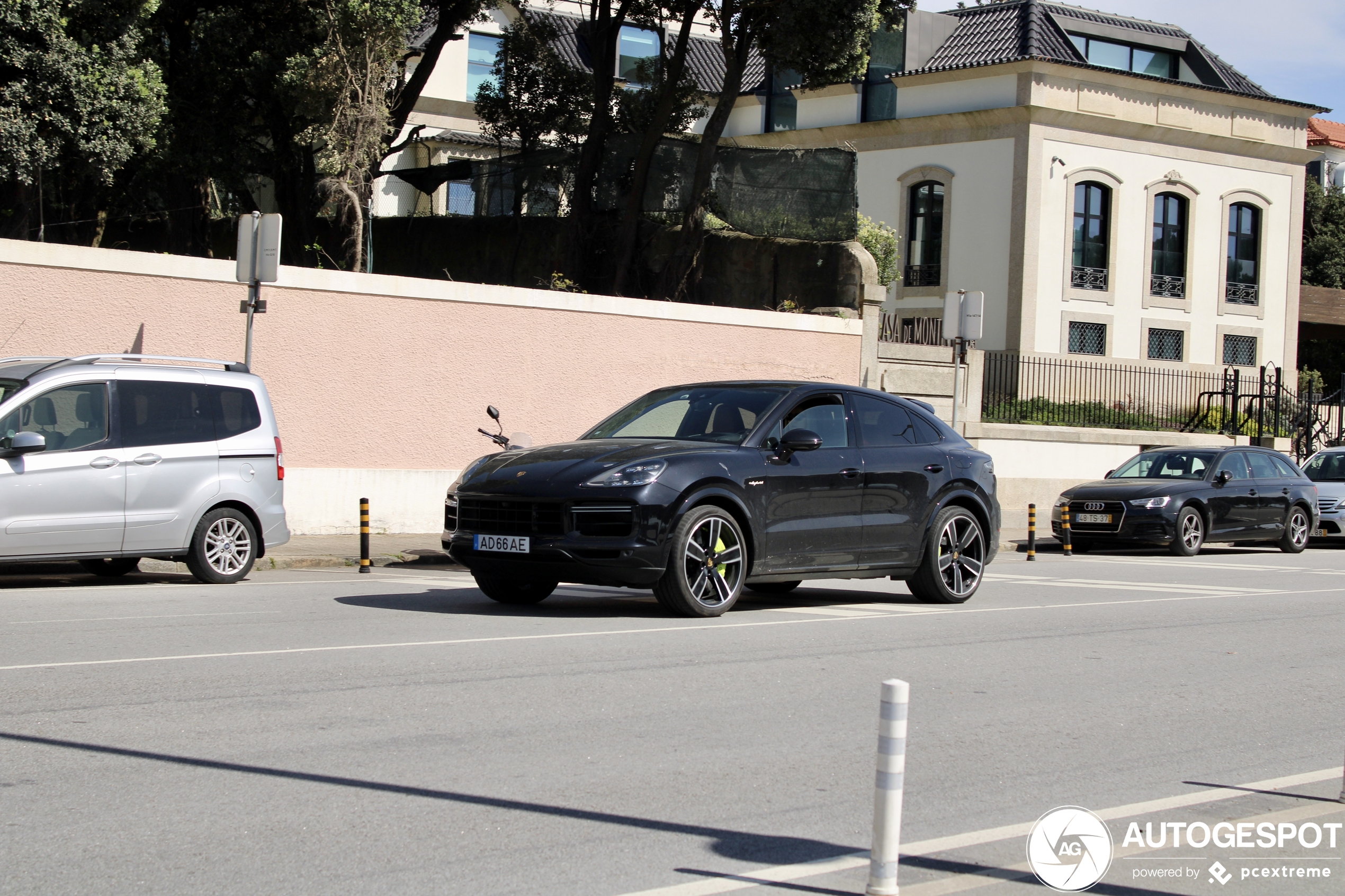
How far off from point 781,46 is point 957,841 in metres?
19.7

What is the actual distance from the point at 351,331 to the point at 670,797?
12545 millimetres

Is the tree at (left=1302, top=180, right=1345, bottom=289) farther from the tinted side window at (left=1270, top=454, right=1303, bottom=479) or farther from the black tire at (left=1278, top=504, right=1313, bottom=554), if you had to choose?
the black tire at (left=1278, top=504, right=1313, bottom=554)

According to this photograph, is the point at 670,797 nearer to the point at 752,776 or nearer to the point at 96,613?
the point at 752,776

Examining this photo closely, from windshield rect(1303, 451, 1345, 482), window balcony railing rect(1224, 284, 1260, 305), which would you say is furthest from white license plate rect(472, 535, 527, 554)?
window balcony railing rect(1224, 284, 1260, 305)

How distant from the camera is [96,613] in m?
9.80

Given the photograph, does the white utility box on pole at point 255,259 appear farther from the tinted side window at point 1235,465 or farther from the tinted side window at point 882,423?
the tinted side window at point 1235,465

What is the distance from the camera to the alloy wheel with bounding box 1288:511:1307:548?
68.8ft

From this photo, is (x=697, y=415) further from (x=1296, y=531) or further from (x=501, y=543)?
(x=1296, y=531)

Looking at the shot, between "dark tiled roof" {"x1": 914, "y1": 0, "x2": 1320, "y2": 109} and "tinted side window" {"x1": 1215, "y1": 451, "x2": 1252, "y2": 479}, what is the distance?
18.7 metres

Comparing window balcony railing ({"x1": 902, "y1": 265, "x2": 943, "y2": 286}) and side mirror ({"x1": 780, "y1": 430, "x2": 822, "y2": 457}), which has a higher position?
window balcony railing ({"x1": 902, "y1": 265, "x2": 943, "y2": 286})

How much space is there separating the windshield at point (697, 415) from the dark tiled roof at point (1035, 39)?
2860 cm

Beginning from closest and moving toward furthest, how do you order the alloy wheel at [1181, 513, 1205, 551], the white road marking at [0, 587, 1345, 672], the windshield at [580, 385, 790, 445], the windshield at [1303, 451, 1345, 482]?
1. the white road marking at [0, 587, 1345, 672]
2. the windshield at [580, 385, 790, 445]
3. the alloy wheel at [1181, 513, 1205, 551]
4. the windshield at [1303, 451, 1345, 482]

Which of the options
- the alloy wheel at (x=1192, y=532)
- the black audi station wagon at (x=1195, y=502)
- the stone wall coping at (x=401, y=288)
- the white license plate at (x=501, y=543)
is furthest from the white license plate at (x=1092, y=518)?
the white license plate at (x=501, y=543)

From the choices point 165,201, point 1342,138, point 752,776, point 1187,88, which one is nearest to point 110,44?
point 165,201
